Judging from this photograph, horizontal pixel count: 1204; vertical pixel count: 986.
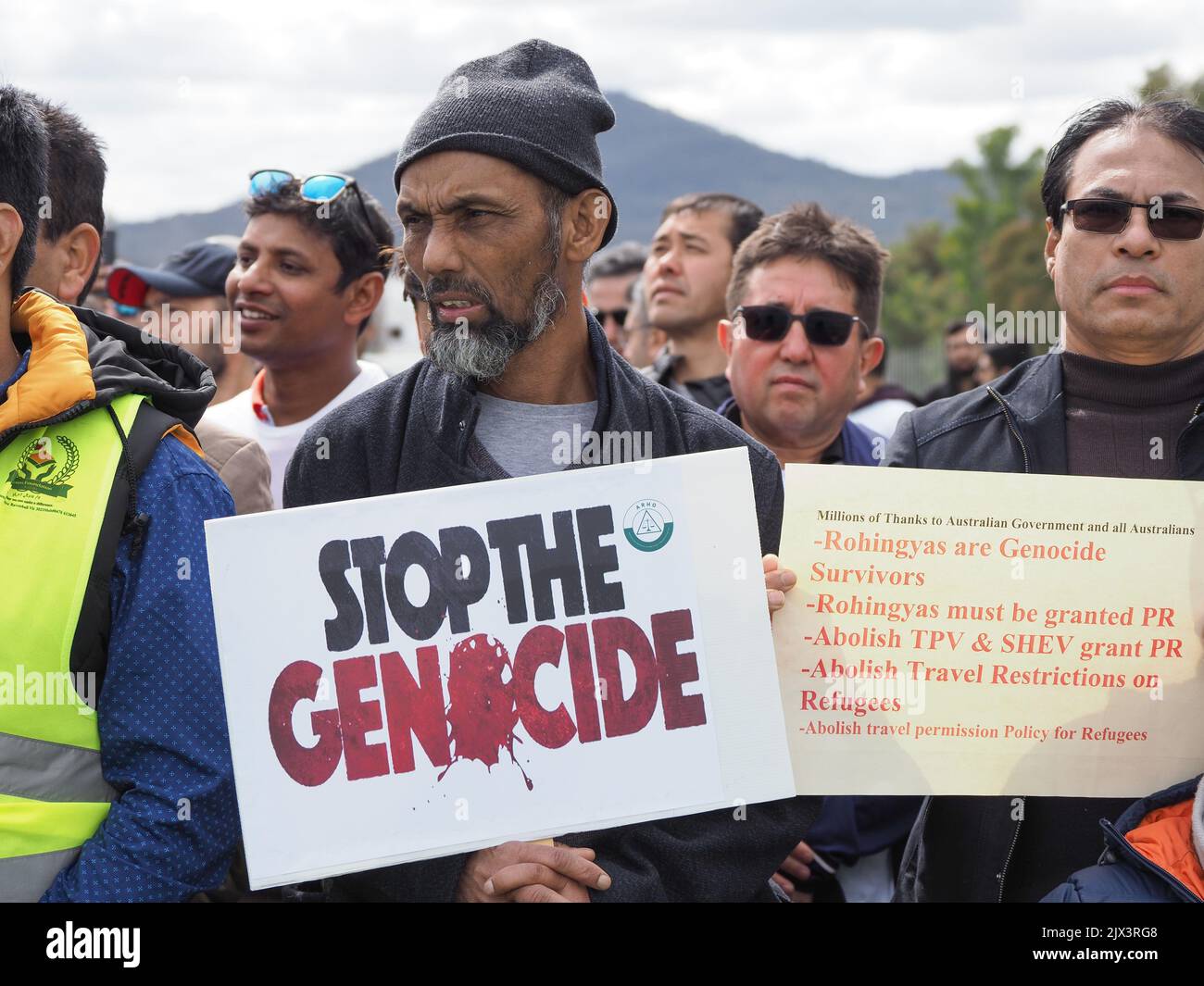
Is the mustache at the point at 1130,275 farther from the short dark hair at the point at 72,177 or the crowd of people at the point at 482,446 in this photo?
the short dark hair at the point at 72,177

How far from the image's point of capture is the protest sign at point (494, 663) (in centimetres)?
243

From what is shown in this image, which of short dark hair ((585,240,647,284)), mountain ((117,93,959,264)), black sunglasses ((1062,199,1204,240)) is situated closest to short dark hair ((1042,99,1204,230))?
black sunglasses ((1062,199,1204,240))

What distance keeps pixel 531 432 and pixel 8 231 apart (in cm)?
108

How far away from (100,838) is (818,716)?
4.43 ft

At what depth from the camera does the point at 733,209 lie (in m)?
6.11

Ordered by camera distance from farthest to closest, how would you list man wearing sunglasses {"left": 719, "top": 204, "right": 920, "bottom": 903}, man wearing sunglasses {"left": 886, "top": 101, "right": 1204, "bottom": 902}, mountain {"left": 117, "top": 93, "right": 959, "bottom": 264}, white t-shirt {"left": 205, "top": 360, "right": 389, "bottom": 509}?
1. mountain {"left": 117, "top": 93, "right": 959, "bottom": 264}
2. white t-shirt {"left": 205, "top": 360, "right": 389, "bottom": 509}
3. man wearing sunglasses {"left": 719, "top": 204, "right": 920, "bottom": 903}
4. man wearing sunglasses {"left": 886, "top": 101, "right": 1204, "bottom": 902}

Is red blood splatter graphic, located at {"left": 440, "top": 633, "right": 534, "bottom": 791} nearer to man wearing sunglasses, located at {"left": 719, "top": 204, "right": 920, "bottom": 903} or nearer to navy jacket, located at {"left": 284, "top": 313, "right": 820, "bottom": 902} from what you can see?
navy jacket, located at {"left": 284, "top": 313, "right": 820, "bottom": 902}

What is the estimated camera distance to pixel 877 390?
7.41 m

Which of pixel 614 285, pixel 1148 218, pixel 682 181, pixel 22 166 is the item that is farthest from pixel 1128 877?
pixel 682 181

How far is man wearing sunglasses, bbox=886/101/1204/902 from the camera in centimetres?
290

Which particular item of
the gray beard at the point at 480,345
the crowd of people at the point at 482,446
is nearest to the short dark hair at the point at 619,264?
the crowd of people at the point at 482,446

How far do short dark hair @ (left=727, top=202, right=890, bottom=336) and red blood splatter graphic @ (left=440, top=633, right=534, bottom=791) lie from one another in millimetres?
2221

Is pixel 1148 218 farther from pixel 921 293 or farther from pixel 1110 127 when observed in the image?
pixel 921 293
